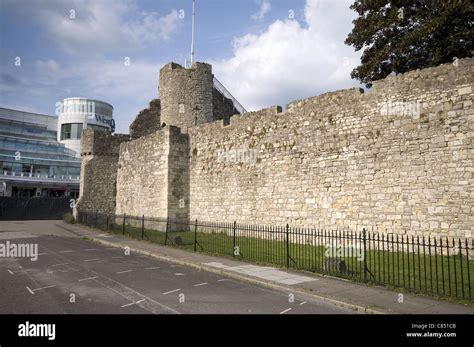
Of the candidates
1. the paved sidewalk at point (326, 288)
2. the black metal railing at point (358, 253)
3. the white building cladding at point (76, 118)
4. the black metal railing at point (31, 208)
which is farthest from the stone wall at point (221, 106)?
the white building cladding at point (76, 118)

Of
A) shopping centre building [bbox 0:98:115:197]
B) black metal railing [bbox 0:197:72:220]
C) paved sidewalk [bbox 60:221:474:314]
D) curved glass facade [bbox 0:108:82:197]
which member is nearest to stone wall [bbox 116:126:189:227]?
paved sidewalk [bbox 60:221:474:314]

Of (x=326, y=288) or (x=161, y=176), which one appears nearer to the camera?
(x=326, y=288)

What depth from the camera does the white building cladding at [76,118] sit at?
76062 mm

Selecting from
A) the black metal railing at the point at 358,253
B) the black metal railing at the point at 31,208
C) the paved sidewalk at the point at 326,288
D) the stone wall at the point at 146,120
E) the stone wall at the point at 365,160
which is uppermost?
the stone wall at the point at 146,120

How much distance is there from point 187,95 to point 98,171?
1030 centimetres

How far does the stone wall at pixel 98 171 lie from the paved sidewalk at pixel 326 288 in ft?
63.3

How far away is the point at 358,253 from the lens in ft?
42.5

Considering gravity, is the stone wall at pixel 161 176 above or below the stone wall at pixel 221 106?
below

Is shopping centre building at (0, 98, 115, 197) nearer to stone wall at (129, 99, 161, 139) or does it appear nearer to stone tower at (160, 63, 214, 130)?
stone wall at (129, 99, 161, 139)

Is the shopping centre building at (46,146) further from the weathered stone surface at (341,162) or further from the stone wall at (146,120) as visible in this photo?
the weathered stone surface at (341,162)

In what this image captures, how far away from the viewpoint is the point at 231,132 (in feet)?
66.5

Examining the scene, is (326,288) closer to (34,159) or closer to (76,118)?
(34,159)

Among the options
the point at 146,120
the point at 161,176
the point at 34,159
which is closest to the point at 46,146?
the point at 34,159

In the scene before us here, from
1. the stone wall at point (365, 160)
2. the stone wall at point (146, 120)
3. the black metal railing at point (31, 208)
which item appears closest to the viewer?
the stone wall at point (365, 160)
